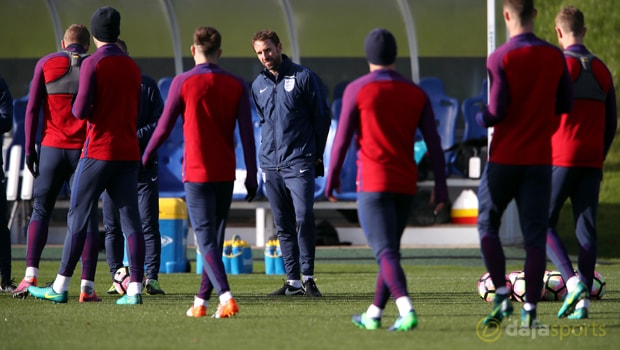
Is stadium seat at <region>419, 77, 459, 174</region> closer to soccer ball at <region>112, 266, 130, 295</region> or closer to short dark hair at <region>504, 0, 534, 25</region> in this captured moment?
soccer ball at <region>112, 266, 130, 295</region>

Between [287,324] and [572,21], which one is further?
[572,21]

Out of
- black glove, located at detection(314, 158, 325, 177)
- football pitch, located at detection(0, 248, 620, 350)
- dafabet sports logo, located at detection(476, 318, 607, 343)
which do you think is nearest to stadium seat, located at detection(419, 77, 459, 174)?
football pitch, located at detection(0, 248, 620, 350)

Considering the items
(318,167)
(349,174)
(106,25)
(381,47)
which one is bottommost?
(349,174)

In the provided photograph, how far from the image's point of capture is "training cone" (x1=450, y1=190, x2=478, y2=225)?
19.8 meters

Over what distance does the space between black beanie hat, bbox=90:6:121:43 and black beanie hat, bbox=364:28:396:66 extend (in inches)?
101

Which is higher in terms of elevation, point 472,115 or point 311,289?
point 472,115

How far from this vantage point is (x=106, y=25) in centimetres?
927

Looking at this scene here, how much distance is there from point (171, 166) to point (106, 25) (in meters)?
10.6

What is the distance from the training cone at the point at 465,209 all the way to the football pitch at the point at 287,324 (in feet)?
23.7

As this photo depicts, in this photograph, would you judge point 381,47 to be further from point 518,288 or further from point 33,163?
point 33,163

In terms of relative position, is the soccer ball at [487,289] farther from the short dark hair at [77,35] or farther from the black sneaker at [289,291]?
the short dark hair at [77,35]

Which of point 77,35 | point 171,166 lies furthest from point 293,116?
point 171,166

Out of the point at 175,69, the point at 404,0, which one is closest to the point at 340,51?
the point at 404,0

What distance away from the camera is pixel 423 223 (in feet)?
65.1
